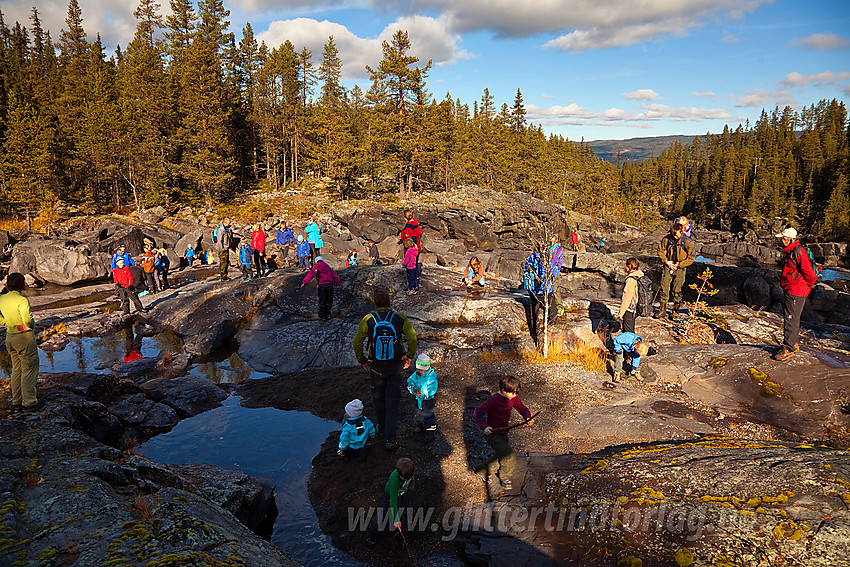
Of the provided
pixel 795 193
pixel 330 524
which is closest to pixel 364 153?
pixel 330 524

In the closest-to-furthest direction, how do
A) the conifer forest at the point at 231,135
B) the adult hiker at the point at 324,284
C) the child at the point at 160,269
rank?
the adult hiker at the point at 324,284, the child at the point at 160,269, the conifer forest at the point at 231,135

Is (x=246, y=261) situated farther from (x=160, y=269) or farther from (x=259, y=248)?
(x=160, y=269)

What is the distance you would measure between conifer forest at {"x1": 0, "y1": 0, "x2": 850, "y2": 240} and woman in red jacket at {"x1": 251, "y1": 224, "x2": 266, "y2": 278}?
3093 cm

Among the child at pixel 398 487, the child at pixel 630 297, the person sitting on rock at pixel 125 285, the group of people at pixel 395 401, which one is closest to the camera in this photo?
the child at pixel 398 487

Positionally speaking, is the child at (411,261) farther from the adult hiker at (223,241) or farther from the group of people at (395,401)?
the adult hiker at (223,241)

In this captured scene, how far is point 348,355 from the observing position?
12.9 metres

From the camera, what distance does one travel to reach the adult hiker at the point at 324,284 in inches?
551

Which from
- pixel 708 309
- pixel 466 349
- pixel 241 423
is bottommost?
pixel 241 423

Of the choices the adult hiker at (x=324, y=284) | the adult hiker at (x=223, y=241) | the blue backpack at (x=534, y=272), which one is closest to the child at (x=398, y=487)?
the blue backpack at (x=534, y=272)

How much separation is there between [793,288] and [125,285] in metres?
21.0

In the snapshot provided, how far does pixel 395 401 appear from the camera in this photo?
7.29 m

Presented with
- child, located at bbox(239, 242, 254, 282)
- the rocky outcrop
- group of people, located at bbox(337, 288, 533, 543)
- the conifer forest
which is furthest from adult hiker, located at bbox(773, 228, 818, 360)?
the conifer forest

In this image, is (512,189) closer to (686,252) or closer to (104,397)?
(686,252)

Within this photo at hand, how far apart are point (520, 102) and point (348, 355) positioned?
254ft
